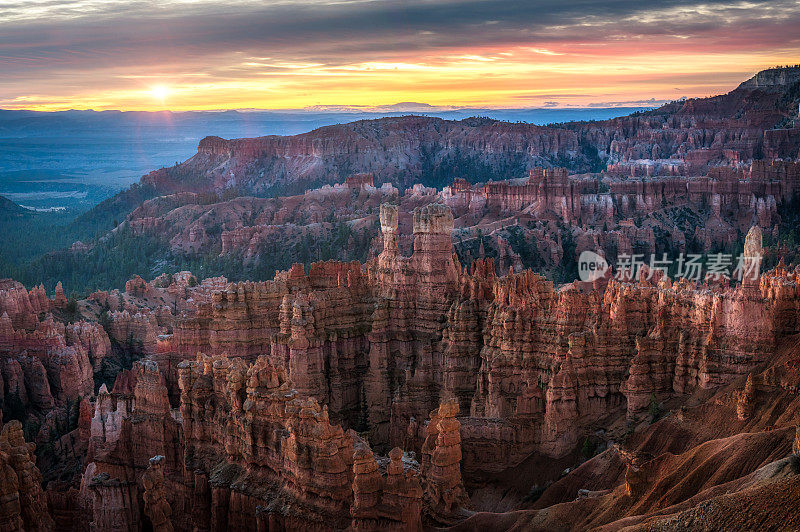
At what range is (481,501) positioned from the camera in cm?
3003

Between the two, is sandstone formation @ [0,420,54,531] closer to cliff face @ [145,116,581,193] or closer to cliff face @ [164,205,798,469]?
cliff face @ [164,205,798,469]

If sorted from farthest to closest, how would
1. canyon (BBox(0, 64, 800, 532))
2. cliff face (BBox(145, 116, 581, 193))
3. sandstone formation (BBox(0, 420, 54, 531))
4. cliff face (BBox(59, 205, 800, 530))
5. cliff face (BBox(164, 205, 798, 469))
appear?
1. cliff face (BBox(145, 116, 581, 193))
2. cliff face (BBox(164, 205, 798, 469))
3. cliff face (BBox(59, 205, 800, 530))
4. sandstone formation (BBox(0, 420, 54, 531))
5. canyon (BBox(0, 64, 800, 532))

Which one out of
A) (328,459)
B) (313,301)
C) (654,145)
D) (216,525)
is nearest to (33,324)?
(313,301)

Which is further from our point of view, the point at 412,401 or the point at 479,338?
the point at 412,401

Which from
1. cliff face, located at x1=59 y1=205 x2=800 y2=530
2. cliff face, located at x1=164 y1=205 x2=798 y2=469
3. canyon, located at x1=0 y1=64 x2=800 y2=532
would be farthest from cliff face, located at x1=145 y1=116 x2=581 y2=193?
cliff face, located at x1=59 y1=205 x2=800 y2=530

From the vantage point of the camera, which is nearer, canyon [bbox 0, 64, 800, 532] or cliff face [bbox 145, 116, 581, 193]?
canyon [bbox 0, 64, 800, 532]

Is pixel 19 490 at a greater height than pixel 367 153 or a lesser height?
lesser

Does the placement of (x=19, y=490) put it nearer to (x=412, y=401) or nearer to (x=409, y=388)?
(x=412, y=401)

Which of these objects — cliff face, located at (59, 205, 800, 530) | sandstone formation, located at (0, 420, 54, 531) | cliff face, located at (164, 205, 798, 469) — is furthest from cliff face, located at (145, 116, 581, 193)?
sandstone formation, located at (0, 420, 54, 531)

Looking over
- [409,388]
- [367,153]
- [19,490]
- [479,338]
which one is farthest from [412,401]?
[367,153]

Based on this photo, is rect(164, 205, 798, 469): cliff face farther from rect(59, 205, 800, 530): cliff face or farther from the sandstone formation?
the sandstone formation

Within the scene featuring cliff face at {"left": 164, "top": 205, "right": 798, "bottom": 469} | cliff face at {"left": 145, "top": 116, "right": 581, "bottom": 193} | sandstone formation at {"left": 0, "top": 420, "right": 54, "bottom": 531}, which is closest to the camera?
sandstone formation at {"left": 0, "top": 420, "right": 54, "bottom": 531}

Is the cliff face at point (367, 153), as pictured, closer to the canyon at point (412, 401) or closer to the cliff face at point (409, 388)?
the canyon at point (412, 401)

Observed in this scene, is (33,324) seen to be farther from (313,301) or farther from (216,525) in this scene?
(216,525)
